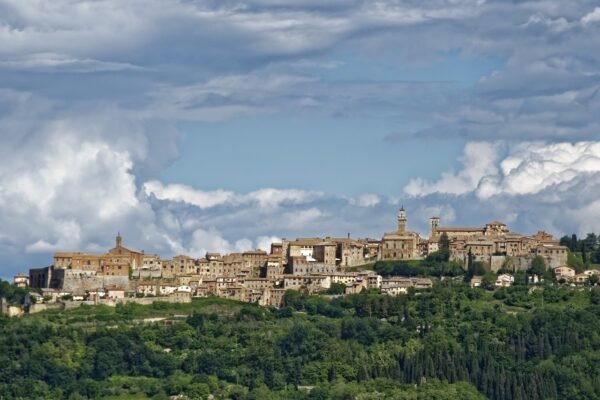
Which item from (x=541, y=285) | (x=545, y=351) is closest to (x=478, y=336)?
(x=545, y=351)

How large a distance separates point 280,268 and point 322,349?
20.9 m

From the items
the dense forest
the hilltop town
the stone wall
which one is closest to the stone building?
the hilltop town

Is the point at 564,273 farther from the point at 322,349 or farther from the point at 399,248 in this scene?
the point at 322,349

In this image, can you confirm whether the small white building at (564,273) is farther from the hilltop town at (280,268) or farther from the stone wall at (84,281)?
the stone wall at (84,281)

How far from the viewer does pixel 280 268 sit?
151375mm

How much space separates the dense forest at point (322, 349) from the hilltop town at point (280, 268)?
10.7 feet

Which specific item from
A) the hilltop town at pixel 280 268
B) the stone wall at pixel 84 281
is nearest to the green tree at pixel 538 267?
the hilltop town at pixel 280 268

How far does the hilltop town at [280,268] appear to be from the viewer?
481 feet

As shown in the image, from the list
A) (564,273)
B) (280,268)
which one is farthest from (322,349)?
(564,273)

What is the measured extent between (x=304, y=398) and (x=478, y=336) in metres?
17.5

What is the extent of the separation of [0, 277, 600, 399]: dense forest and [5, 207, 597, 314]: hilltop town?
3.25 metres

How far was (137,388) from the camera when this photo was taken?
126 metres

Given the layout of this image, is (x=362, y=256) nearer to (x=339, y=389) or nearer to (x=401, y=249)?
(x=401, y=249)

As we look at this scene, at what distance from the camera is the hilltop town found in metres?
147
